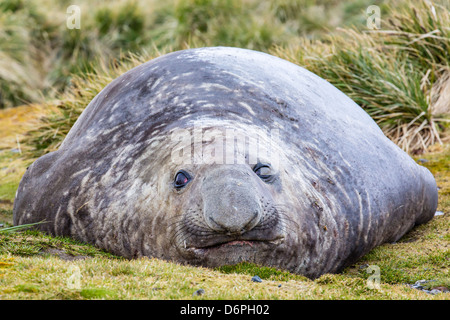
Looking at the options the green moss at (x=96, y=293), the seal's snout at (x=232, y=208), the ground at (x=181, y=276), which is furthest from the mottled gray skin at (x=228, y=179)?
the green moss at (x=96, y=293)

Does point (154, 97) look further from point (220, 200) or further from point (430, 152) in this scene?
point (430, 152)

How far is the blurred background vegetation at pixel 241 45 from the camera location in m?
8.98

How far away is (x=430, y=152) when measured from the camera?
27.6ft

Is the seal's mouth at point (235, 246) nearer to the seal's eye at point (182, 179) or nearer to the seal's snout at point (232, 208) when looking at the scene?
the seal's snout at point (232, 208)

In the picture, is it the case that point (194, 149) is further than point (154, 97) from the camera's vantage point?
No

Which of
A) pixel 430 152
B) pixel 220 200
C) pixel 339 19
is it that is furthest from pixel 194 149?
pixel 339 19

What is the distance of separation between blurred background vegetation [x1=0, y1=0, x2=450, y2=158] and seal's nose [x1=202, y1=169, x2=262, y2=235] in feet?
16.9

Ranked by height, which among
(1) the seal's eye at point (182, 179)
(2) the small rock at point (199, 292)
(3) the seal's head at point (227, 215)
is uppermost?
(1) the seal's eye at point (182, 179)

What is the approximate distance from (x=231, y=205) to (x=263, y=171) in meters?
0.50

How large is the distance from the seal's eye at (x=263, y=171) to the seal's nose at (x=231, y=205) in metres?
0.25

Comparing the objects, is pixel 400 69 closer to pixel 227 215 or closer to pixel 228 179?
pixel 228 179

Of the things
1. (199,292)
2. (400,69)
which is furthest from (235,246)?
(400,69)

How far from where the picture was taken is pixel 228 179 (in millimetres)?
3848

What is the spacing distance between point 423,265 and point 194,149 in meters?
1.77
